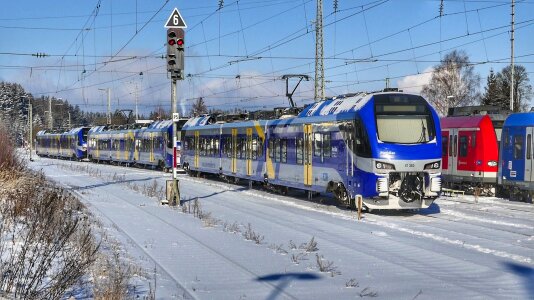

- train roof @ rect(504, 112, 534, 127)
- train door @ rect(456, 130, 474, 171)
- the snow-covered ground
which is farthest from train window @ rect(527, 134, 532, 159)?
train door @ rect(456, 130, 474, 171)

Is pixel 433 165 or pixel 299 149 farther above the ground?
pixel 299 149

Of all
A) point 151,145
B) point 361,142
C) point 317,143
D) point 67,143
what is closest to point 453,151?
point 317,143

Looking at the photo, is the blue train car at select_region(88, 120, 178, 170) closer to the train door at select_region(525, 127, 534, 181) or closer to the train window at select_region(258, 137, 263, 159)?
the train window at select_region(258, 137, 263, 159)

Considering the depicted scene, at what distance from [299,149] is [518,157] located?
7.41 meters

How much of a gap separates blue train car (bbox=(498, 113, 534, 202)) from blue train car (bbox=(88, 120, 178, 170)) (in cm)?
2191

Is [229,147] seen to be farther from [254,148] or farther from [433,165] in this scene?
[433,165]

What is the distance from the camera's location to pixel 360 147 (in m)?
16.1

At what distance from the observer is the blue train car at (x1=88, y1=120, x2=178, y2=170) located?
1565 inches

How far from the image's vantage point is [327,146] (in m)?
18.4

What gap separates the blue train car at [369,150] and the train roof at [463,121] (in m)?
6.52

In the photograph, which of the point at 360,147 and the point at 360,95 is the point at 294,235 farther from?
the point at 360,95

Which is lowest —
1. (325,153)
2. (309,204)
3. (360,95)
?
(309,204)

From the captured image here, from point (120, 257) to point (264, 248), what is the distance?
8.57 feet

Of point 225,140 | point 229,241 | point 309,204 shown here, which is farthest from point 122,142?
point 229,241
